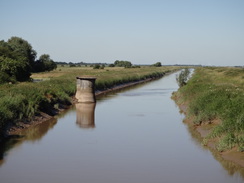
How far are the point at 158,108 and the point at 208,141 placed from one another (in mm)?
13112

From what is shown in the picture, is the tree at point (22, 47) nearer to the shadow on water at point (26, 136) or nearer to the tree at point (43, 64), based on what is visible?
the tree at point (43, 64)

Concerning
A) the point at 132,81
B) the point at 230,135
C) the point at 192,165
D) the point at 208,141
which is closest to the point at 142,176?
the point at 192,165

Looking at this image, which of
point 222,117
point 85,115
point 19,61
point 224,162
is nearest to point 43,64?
point 19,61

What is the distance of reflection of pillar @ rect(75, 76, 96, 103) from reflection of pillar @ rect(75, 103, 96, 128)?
655 millimetres

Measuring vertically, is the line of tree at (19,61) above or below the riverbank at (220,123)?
above

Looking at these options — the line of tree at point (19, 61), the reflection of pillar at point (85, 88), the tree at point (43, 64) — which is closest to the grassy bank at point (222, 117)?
the reflection of pillar at point (85, 88)

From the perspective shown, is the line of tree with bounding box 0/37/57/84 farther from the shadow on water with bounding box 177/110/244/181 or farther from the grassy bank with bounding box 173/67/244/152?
the shadow on water with bounding box 177/110/244/181

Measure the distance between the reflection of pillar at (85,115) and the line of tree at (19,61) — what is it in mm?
8195

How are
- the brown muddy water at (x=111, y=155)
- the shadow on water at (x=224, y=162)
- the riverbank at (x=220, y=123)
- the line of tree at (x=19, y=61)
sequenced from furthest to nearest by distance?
1. the line of tree at (x=19, y=61)
2. the riverbank at (x=220, y=123)
3. the shadow on water at (x=224, y=162)
4. the brown muddy water at (x=111, y=155)

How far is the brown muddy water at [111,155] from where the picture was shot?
11648mm

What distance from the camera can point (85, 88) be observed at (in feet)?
98.9

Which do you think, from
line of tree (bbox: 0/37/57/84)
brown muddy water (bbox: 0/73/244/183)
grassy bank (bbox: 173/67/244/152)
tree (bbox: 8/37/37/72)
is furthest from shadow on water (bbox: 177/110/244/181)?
tree (bbox: 8/37/37/72)

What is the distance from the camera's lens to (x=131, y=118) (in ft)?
76.8

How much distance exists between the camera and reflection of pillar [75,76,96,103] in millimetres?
29688
